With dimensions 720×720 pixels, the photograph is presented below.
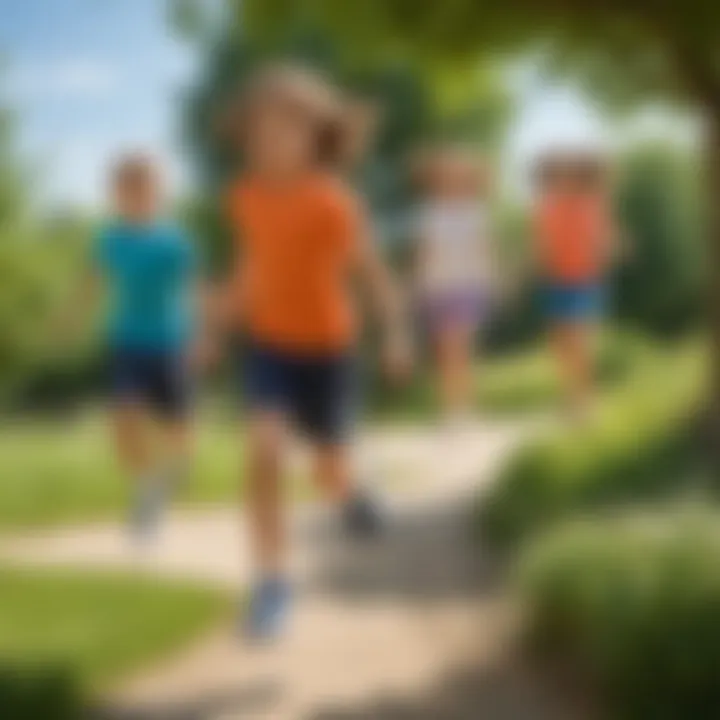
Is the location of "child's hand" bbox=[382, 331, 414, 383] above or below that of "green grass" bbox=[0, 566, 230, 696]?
above

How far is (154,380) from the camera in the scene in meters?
1.42

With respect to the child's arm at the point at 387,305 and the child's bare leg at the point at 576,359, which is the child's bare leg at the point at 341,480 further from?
the child's bare leg at the point at 576,359

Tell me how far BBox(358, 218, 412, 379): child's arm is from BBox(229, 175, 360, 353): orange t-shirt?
1 cm

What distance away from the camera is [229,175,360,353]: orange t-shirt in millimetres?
1398

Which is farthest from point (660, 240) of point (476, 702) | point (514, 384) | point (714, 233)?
point (476, 702)

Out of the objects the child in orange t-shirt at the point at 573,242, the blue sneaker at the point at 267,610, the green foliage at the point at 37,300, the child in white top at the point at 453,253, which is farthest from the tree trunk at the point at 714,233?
the green foliage at the point at 37,300

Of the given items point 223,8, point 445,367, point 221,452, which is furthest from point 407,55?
point 221,452

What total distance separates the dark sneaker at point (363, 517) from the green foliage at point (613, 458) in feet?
0.32

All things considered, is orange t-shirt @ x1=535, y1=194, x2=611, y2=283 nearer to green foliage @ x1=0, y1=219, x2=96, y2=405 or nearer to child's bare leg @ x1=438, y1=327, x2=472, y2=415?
child's bare leg @ x1=438, y1=327, x2=472, y2=415

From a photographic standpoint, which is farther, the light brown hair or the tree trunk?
the tree trunk

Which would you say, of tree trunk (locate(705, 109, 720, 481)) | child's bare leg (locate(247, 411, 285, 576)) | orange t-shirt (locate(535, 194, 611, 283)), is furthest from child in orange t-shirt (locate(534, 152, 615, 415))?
child's bare leg (locate(247, 411, 285, 576))

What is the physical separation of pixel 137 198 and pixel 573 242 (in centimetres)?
38

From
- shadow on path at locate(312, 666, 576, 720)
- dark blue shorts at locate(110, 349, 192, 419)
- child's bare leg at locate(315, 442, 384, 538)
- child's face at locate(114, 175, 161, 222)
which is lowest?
shadow on path at locate(312, 666, 576, 720)

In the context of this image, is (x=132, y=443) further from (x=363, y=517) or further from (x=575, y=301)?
(x=575, y=301)
